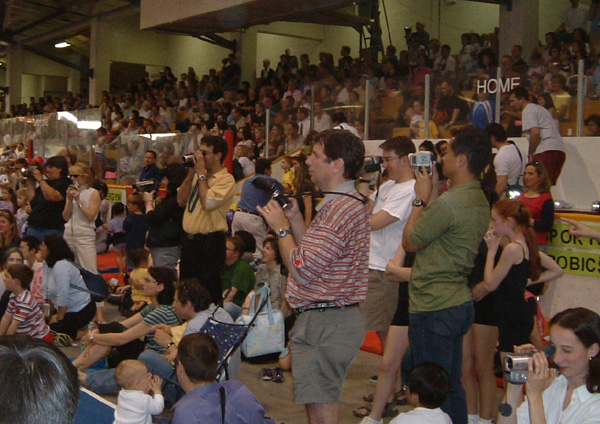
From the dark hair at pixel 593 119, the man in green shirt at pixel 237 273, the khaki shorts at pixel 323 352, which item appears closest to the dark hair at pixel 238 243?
the man in green shirt at pixel 237 273

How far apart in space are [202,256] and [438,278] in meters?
2.28

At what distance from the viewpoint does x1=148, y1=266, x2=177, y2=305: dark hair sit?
5.36 metres

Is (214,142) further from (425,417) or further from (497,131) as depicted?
(497,131)

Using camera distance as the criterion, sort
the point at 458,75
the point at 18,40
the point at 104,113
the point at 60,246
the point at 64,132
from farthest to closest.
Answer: the point at 18,40 < the point at 104,113 < the point at 64,132 < the point at 458,75 < the point at 60,246

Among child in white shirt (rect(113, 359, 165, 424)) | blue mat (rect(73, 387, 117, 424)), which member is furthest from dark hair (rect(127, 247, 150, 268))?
blue mat (rect(73, 387, 117, 424))

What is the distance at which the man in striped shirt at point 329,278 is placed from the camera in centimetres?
308

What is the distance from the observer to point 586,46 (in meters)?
12.1

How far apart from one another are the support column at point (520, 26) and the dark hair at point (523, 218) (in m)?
10.1

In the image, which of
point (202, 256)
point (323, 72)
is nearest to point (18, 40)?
point (323, 72)

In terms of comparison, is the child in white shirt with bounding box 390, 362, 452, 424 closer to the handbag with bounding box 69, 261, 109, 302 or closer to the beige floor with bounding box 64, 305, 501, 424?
the beige floor with bounding box 64, 305, 501, 424

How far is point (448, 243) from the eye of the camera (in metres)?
3.49

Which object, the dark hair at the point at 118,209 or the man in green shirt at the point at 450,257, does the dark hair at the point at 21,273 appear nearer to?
the man in green shirt at the point at 450,257

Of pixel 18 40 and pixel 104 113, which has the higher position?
pixel 18 40

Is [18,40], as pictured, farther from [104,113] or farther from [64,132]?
[64,132]
